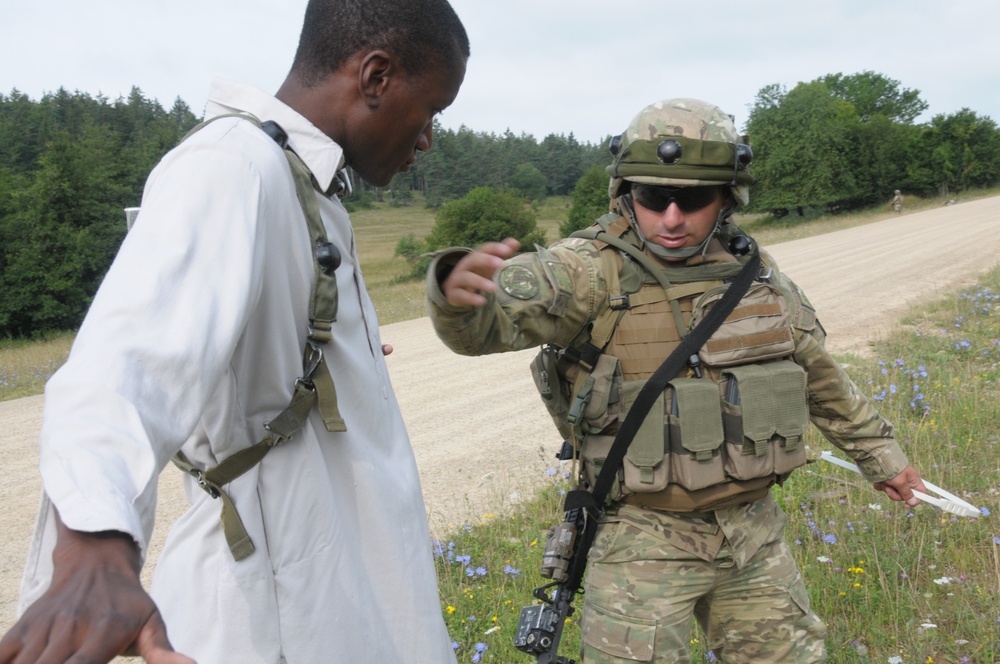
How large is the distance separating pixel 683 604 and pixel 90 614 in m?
2.29

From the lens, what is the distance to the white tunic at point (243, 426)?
0.99m

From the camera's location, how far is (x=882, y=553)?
426 centimetres

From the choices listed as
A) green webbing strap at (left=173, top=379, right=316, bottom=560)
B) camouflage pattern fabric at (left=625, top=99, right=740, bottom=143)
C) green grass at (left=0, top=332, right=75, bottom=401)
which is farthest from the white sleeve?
green grass at (left=0, top=332, right=75, bottom=401)

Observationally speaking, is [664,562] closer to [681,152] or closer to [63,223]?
[681,152]

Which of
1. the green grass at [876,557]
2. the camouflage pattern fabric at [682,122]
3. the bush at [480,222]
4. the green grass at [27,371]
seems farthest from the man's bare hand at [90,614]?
the bush at [480,222]

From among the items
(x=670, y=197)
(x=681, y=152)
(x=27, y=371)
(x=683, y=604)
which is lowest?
(x=27, y=371)

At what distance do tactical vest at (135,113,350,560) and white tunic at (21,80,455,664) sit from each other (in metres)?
0.02

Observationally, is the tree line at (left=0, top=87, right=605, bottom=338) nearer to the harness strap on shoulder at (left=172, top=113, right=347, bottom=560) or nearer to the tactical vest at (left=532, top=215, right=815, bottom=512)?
the tactical vest at (left=532, top=215, right=815, bottom=512)

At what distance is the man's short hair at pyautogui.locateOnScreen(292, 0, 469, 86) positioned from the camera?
1.83 metres

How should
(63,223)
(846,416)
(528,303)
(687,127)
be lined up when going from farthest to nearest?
1. (63,223)
2. (846,416)
3. (687,127)
4. (528,303)

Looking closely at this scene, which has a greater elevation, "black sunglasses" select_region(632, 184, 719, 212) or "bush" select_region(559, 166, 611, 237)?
"black sunglasses" select_region(632, 184, 719, 212)

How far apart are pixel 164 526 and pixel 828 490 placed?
14.6ft

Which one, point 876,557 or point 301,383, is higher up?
point 301,383

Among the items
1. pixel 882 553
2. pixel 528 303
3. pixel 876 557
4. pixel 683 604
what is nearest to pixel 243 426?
pixel 528 303
